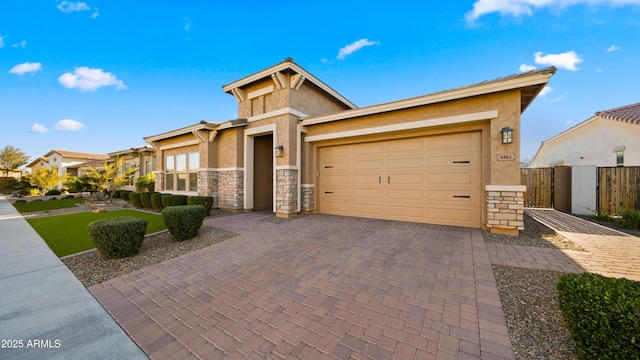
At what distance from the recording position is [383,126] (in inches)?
280

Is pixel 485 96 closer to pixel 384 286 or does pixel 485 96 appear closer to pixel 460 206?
pixel 460 206

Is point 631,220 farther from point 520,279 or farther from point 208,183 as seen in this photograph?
point 208,183

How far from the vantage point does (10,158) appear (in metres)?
27.1

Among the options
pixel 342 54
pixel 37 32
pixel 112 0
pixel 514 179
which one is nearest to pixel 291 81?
pixel 342 54

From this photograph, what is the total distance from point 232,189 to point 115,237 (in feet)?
18.3

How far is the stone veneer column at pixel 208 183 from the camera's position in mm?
10031

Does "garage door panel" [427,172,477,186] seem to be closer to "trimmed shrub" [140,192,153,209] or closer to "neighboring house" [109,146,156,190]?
"trimmed shrub" [140,192,153,209]

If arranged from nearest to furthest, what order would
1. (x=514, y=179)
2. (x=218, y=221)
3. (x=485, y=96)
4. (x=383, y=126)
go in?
(x=514, y=179)
(x=485, y=96)
(x=383, y=126)
(x=218, y=221)

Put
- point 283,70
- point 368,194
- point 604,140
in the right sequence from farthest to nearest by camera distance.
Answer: point 604,140 < point 283,70 < point 368,194

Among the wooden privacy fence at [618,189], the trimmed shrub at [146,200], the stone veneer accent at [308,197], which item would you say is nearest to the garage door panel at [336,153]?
the stone veneer accent at [308,197]

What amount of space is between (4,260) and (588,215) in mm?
16361

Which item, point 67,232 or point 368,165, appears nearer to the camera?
point 67,232

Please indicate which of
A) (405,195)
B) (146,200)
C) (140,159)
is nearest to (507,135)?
(405,195)

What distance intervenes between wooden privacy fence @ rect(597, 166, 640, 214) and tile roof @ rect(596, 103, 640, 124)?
3.36 m
